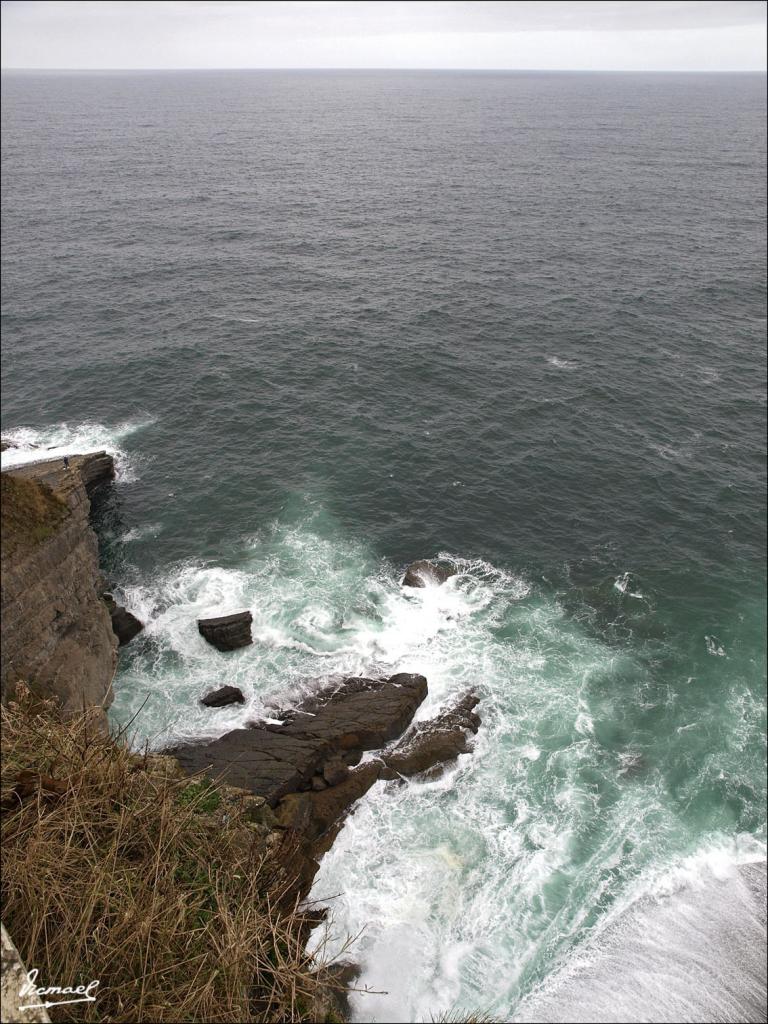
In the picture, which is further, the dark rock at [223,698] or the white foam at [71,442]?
the white foam at [71,442]

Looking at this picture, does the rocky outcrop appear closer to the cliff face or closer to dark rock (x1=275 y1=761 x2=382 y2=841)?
dark rock (x1=275 y1=761 x2=382 y2=841)

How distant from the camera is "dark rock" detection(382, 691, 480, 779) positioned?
34.4 metres

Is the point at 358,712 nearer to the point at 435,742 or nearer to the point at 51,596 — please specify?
the point at 435,742

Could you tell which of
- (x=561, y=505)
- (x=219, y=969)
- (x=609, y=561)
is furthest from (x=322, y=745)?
(x=561, y=505)

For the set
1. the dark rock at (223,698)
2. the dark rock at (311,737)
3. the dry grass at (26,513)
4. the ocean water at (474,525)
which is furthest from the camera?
the dark rock at (223,698)

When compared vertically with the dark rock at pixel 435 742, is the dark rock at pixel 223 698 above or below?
above

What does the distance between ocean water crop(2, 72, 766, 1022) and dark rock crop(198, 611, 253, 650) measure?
946 millimetres

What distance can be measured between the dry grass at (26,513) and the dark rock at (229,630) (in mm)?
13986

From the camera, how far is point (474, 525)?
168ft

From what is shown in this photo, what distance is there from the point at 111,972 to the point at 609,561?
43.5m

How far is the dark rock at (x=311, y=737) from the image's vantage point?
102 feet

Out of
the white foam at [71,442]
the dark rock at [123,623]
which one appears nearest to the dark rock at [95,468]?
the white foam at [71,442]

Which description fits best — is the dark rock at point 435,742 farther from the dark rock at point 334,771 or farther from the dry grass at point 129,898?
the dry grass at point 129,898

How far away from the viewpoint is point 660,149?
580 ft
